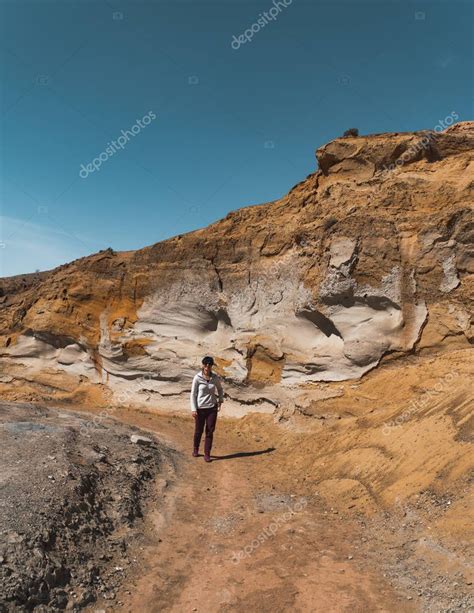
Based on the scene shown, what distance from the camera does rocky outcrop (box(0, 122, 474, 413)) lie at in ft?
27.8

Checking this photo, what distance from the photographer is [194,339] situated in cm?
1180

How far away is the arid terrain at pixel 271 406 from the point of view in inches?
150

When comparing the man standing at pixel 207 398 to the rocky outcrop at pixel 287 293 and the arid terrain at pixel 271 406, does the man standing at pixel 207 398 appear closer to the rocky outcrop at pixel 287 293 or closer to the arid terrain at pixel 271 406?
the arid terrain at pixel 271 406

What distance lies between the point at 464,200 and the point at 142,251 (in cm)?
858

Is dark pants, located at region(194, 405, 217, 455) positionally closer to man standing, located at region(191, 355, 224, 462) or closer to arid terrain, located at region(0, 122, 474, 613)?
man standing, located at region(191, 355, 224, 462)

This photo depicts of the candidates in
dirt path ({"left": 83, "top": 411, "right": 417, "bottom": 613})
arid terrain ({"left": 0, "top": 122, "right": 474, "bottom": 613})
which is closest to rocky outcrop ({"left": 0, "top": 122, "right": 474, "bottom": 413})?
arid terrain ({"left": 0, "top": 122, "right": 474, "bottom": 613})

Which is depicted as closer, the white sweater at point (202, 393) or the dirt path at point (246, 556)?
the dirt path at point (246, 556)

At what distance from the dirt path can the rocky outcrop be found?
3784 millimetres

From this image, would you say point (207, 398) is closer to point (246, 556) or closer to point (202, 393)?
point (202, 393)

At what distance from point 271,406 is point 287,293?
2.65m

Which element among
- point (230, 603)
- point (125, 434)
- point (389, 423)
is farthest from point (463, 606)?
point (125, 434)

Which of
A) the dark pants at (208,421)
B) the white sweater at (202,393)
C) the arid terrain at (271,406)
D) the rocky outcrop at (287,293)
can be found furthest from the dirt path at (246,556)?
the rocky outcrop at (287,293)

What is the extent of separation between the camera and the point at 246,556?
14.0ft

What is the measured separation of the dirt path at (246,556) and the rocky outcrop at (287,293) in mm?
3784
